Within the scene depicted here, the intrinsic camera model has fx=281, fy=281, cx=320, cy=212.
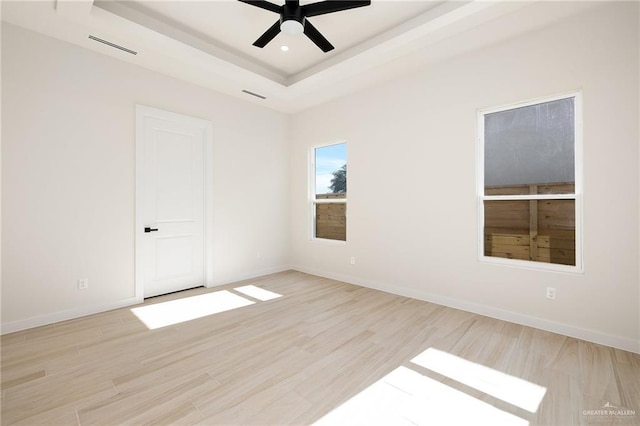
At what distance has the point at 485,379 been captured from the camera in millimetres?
A: 2059

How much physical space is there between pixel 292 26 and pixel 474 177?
257cm

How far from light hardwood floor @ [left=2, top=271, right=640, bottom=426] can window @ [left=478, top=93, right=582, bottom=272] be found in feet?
2.73

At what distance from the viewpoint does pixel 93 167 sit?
130 inches

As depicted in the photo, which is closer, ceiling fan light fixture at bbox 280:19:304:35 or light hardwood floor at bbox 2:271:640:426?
light hardwood floor at bbox 2:271:640:426

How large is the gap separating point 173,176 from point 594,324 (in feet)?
16.8

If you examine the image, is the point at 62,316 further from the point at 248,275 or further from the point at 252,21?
the point at 252,21

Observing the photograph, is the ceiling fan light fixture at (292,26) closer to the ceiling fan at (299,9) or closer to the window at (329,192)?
the ceiling fan at (299,9)

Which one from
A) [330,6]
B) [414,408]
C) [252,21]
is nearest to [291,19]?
[330,6]

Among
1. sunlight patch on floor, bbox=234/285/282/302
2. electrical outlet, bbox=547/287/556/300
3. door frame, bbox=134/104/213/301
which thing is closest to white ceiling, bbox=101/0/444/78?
door frame, bbox=134/104/213/301

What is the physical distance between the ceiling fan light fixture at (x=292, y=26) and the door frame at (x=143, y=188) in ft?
7.13

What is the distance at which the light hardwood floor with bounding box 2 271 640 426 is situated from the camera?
5.64 feet

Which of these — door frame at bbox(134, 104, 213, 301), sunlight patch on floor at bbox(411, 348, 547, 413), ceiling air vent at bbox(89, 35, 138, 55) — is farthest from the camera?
door frame at bbox(134, 104, 213, 301)

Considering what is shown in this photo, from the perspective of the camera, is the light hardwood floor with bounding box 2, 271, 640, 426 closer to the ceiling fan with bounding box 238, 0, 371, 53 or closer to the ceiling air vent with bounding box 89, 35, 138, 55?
the ceiling fan with bounding box 238, 0, 371, 53

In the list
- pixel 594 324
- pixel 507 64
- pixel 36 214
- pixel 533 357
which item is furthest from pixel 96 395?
pixel 507 64
